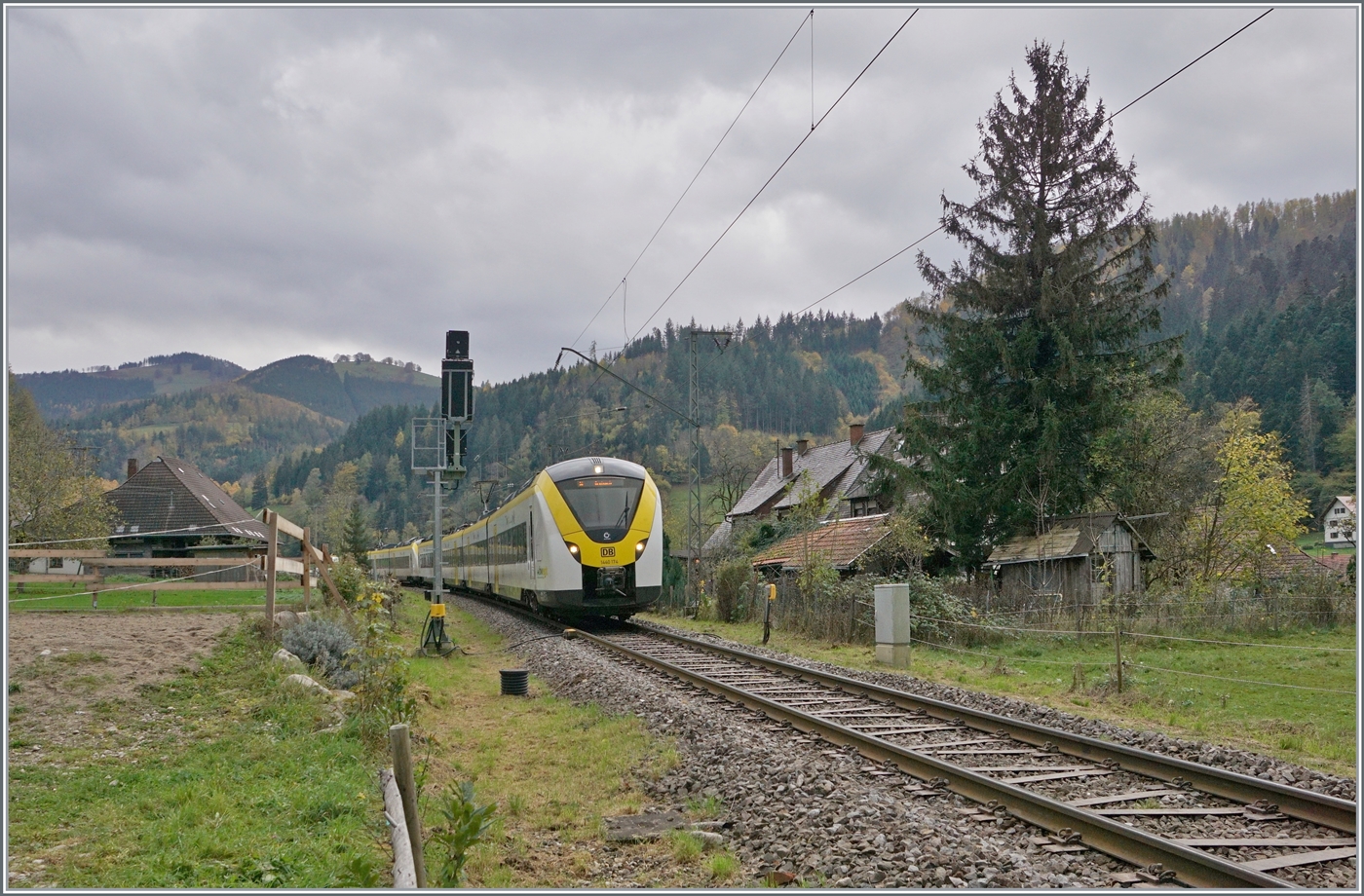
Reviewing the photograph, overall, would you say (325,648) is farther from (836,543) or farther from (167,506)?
(167,506)

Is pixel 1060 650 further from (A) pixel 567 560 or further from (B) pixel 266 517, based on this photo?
(B) pixel 266 517

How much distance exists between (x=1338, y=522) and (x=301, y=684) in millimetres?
65562

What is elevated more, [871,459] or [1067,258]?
[1067,258]

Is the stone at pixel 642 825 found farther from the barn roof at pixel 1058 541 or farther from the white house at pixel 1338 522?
the white house at pixel 1338 522

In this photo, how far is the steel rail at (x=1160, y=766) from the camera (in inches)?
234

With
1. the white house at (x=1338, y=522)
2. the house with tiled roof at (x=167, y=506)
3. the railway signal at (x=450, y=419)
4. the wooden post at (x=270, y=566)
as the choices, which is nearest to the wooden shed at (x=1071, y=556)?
the railway signal at (x=450, y=419)

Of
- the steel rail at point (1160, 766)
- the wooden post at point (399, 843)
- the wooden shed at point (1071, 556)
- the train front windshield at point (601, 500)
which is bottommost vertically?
the steel rail at point (1160, 766)

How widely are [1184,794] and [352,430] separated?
138 meters

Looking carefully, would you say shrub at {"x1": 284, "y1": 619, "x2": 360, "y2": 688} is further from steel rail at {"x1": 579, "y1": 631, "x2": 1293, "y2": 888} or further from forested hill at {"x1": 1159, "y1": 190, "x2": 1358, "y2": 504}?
forested hill at {"x1": 1159, "y1": 190, "x2": 1358, "y2": 504}

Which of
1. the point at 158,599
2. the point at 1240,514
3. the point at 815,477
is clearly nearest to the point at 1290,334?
the point at 815,477

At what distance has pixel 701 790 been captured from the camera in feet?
23.1

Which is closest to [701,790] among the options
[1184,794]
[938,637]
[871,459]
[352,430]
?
[1184,794]

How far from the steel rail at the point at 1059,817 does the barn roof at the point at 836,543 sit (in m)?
15.5

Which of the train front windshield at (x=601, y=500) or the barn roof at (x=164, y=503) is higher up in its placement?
the barn roof at (x=164, y=503)
